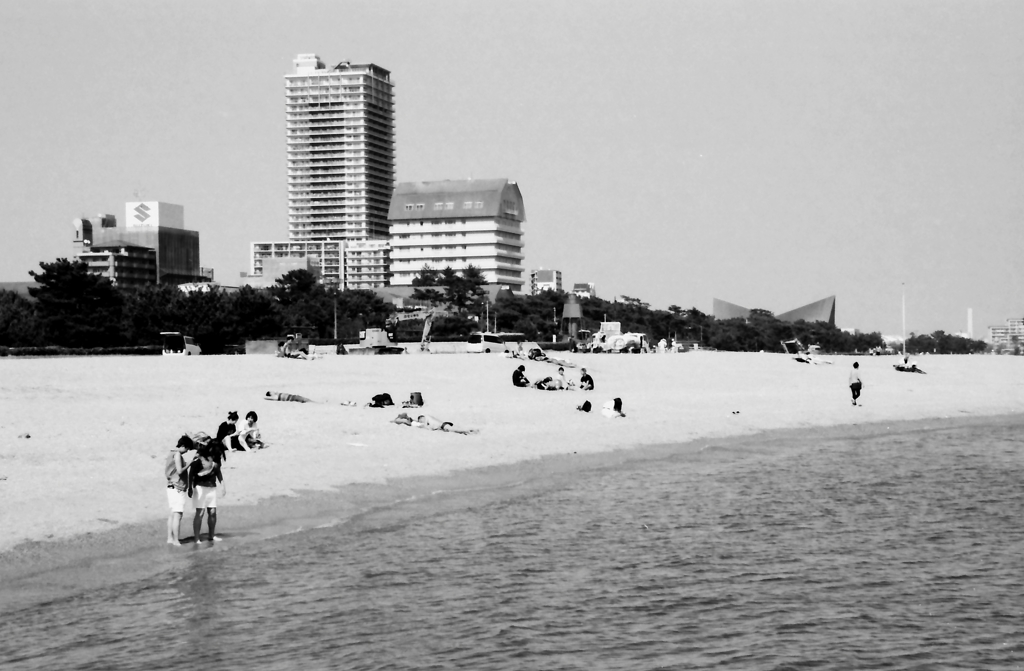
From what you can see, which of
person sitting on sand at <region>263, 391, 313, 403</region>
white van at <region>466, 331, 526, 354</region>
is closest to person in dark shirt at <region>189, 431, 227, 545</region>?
person sitting on sand at <region>263, 391, 313, 403</region>

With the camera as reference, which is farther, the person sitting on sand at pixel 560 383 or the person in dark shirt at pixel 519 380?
the person in dark shirt at pixel 519 380

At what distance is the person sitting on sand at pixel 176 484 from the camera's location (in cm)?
1648

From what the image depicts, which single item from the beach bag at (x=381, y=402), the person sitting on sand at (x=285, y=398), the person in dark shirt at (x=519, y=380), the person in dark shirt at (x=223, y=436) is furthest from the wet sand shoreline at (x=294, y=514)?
the person in dark shirt at (x=519, y=380)

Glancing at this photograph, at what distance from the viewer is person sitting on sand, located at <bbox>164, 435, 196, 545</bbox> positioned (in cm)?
1648

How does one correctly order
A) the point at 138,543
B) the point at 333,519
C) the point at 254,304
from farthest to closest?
the point at 254,304 < the point at 333,519 < the point at 138,543

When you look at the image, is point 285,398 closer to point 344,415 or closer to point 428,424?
point 344,415

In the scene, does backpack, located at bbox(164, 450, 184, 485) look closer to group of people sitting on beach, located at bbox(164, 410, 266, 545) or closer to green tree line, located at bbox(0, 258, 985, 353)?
group of people sitting on beach, located at bbox(164, 410, 266, 545)

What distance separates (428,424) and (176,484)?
44.6ft

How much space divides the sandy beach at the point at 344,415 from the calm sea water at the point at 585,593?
269cm

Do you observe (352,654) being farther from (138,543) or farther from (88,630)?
(138,543)

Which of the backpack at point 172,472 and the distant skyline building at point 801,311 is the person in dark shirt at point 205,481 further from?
the distant skyline building at point 801,311

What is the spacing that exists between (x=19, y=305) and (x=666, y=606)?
9099 cm

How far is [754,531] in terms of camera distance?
66.0 ft

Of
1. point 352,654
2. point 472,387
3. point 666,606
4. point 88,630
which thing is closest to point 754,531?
point 666,606
